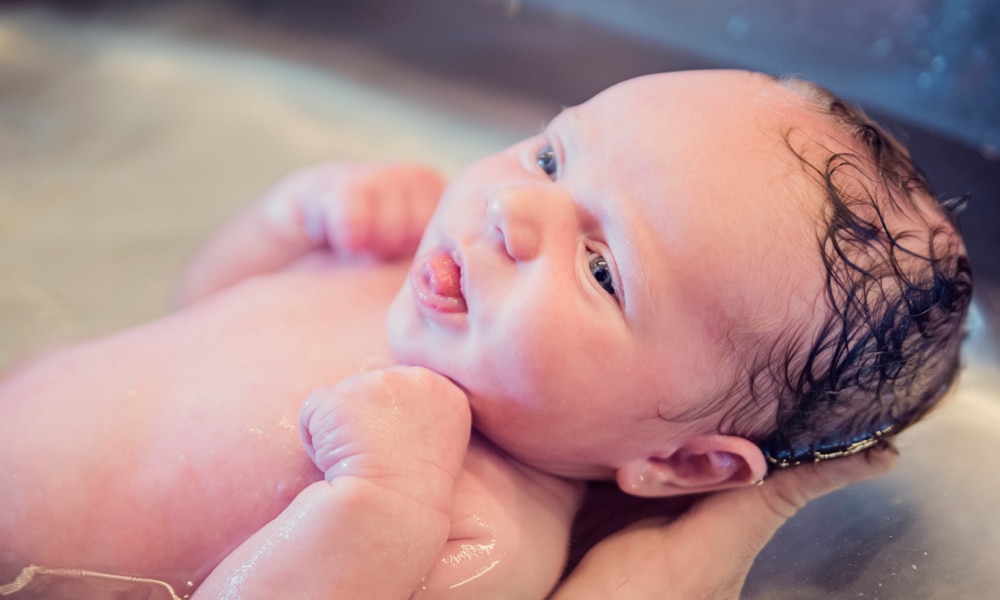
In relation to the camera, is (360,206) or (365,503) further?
(360,206)

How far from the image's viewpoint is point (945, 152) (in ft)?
4.44

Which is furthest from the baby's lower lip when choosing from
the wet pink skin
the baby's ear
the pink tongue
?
the baby's ear

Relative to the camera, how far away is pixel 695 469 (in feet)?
3.10

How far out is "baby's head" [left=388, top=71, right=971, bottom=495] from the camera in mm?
797

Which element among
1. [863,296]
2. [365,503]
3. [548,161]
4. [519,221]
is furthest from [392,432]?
[863,296]

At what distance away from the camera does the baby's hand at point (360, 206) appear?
114 cm

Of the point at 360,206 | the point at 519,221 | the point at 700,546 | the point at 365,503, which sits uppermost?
the point at 519,221

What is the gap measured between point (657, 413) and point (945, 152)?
0.79 metres

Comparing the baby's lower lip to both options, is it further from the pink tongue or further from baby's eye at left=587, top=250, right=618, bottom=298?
baby's eye at left=587, top=250, right=618, bottom=298

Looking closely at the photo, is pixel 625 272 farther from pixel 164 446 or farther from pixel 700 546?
pixel 164 446

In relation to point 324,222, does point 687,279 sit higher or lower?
higher

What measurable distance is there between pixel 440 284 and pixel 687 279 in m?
0.24

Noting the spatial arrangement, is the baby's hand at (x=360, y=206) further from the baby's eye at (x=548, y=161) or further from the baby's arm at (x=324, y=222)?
the baby's eye at (x=548, y=161)

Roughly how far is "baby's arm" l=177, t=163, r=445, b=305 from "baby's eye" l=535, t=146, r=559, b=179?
0.93 ft
